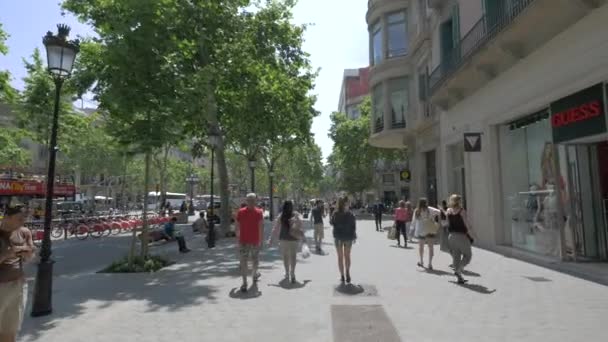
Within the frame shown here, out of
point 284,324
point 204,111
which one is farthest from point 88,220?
point 284,324

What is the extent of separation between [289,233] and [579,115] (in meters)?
6.96

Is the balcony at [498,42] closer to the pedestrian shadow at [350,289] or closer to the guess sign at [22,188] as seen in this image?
the pedestrian shadow at [350,289]

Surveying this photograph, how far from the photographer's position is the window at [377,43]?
26188 millimetres

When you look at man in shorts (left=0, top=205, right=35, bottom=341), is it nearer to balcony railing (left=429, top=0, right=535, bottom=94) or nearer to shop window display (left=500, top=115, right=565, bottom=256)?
balcony railing (left=429, top=0, right=535, bottom=94)

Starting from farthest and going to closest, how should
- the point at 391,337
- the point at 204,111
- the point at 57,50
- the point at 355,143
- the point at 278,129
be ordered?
the point at 355,143 < the point at 278,129 < the point at 204,111 < the point at 57,50 < the point at 391,337

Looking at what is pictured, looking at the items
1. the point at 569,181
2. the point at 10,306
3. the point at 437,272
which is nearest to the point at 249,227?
the point at 437,272

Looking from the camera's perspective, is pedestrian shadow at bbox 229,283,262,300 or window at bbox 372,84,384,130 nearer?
pedestrian shadow at bbox 229,283,262,300

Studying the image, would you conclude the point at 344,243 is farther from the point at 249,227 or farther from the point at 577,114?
the point at 577,114

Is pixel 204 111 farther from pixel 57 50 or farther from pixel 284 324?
pixel 284 324

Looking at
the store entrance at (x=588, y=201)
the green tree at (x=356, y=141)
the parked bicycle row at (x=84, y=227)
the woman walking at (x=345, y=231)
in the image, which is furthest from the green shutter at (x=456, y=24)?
the green tree at (x=356, y=141)

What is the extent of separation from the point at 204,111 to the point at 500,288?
8.27m

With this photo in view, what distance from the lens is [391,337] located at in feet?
18.2

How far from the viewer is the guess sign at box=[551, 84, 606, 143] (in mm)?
9422

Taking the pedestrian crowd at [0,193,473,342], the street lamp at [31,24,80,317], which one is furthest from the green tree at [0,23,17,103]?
the street lamp at [31,24,80,317]
